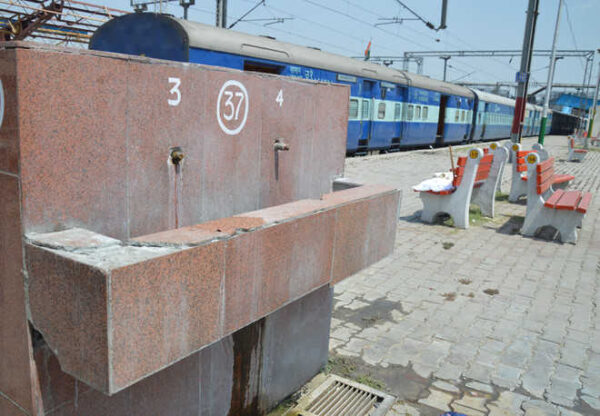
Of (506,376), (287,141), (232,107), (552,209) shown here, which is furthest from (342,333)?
(552,209)

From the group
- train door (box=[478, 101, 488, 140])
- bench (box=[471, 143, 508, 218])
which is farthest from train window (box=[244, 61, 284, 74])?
train door (box=[478, 101, 488, 140])

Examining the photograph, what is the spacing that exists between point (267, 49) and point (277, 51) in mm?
386

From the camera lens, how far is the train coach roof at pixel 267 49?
25.0ft

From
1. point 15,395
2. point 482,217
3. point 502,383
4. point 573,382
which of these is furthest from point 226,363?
point 482,217

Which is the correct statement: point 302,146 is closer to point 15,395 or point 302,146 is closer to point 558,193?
point 15,395

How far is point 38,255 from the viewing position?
1550 millimetres

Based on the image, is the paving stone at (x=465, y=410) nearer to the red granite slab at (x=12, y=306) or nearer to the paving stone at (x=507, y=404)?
the paving stone at (x=507, y=404)

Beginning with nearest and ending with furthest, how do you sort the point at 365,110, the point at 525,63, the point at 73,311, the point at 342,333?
the point at 73,311
the point at 342,333
the point at 365,110
the point at 525,63

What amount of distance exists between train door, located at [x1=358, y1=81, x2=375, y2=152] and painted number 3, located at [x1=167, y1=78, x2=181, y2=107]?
13027 mm

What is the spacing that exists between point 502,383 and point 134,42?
6033 mm

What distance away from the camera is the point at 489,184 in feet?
28.4

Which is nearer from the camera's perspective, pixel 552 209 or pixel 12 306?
pixel 12 306

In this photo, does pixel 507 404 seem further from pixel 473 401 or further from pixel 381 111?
pixel 381 111

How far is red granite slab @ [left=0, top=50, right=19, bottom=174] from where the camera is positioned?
151 centimetres
